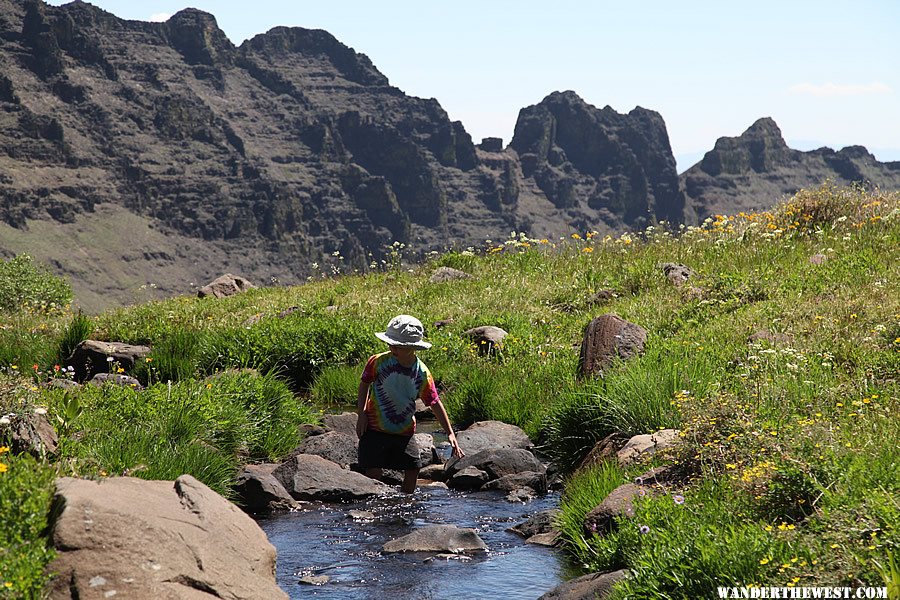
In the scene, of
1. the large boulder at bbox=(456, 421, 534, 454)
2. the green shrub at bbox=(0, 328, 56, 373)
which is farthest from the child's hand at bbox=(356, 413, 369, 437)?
the green shrub at bbox=(0, 328, 56, 373)

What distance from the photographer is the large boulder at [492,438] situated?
39.7 ft

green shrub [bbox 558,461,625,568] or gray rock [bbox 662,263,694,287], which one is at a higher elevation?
gray rock [bbox 662,263,694,287]

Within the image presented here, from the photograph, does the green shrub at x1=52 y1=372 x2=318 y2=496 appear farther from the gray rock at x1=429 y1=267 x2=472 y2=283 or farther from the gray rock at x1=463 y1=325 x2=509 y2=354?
the gray rock at x1=429 y1=267 x2=472 y2=283

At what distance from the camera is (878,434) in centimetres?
731

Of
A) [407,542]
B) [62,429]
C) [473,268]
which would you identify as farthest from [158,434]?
[473,268]

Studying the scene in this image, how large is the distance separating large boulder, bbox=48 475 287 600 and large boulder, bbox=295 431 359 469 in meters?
5.13

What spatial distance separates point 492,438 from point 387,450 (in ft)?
7.43

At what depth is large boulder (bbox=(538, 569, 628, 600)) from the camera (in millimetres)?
6484

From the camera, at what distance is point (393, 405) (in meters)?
10.2

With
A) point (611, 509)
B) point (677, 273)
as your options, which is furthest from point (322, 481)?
point (677, 273)

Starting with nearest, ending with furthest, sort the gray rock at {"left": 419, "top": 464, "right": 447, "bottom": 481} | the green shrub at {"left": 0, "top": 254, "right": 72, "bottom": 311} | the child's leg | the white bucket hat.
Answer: the white bucket hat, the child's leg, the gray rock at {"left": 419, "top": 464, "right": 447, "bottom": 481}, the green shrub at {"left": 0, "top": 254, "right": 72, "bottom": 311}

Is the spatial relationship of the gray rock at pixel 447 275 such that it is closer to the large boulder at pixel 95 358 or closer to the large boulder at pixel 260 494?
the large boulder at pixel 95 358

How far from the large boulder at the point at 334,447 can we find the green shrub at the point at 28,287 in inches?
719

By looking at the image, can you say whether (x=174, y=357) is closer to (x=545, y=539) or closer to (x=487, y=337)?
(x=487, y=337)
